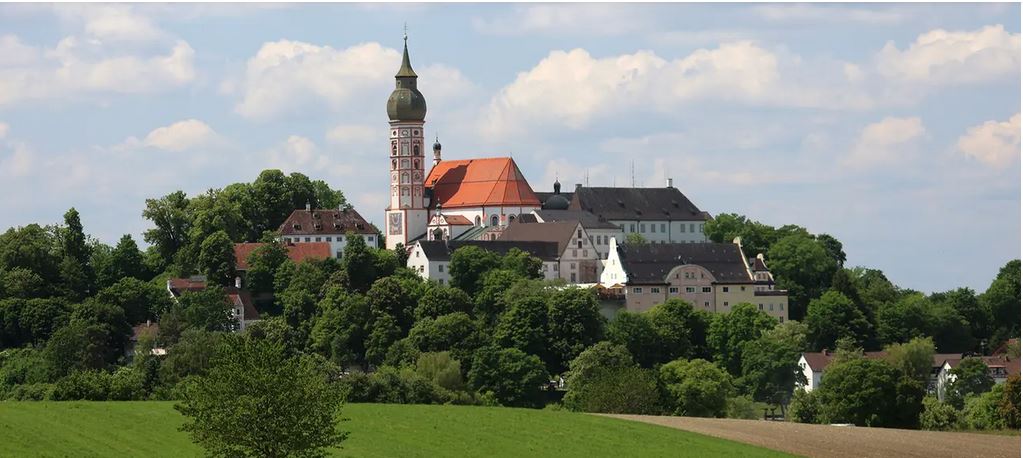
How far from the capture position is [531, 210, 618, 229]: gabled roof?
136375 millimetres

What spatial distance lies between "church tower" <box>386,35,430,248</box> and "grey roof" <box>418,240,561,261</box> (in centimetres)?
1126

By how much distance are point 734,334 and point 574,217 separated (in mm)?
24570

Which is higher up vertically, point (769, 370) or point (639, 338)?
point (639, 338)

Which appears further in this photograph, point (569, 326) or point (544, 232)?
point (544, 232)

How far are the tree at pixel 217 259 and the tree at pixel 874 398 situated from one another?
4319 cm

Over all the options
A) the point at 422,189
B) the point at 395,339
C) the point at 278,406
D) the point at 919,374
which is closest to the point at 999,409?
the point at 919,374

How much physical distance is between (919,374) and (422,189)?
124 ft

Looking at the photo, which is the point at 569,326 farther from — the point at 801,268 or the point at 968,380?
the point at 801,268

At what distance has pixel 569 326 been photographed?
4405 inches

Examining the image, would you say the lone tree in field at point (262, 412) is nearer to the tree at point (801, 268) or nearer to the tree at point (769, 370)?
the tree at point (769, 370)

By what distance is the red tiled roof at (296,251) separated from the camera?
12762cm

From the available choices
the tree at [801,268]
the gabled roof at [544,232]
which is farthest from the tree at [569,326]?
the tree at [801,268]

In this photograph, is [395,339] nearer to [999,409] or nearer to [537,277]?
[537,277]

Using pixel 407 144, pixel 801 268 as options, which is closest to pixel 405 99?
pixel 407 144
